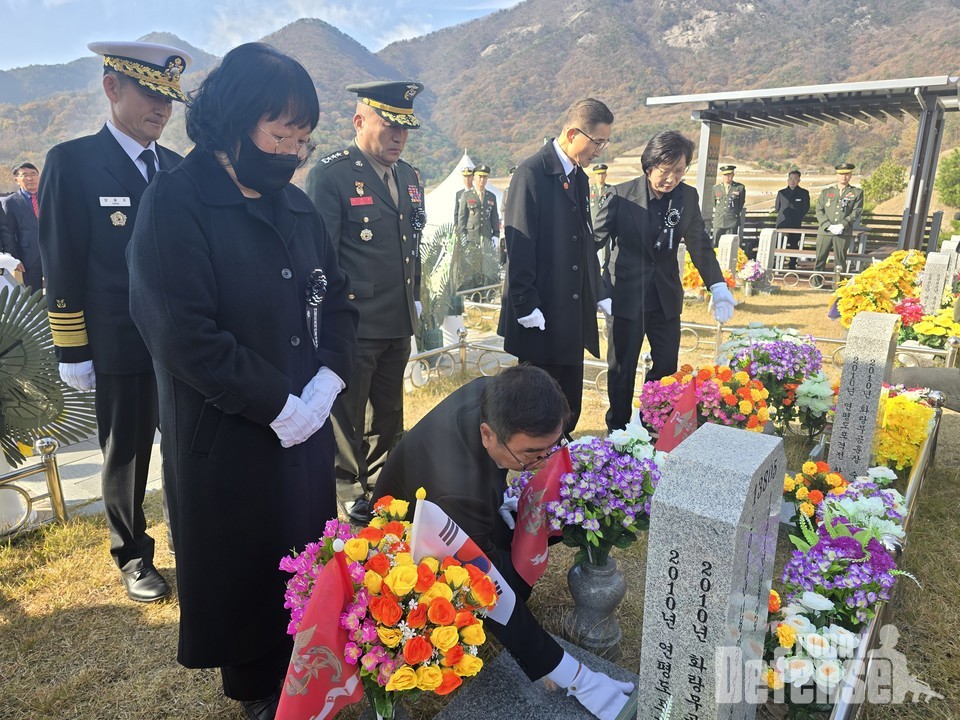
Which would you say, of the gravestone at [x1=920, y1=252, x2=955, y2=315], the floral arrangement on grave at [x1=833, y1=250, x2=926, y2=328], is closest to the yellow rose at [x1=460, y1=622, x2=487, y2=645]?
the floral arrangement on grave at [x1=833, y1=250, x2=926, y2=328]

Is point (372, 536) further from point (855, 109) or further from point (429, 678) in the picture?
point (855, 109)

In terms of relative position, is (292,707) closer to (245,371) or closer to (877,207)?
(245,371)

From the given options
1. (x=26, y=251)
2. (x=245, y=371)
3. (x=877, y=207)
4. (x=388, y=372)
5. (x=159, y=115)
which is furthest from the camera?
(x=877, y=207)

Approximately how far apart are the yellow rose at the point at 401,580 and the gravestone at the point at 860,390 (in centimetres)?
316

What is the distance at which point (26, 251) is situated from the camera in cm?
831

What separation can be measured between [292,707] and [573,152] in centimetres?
340

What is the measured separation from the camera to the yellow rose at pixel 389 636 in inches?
68.4

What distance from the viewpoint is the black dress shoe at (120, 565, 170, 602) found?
317cm

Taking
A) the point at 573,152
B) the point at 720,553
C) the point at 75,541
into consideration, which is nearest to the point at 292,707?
the point at 720,553

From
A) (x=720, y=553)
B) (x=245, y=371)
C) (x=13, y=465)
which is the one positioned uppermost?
(x=245, y=371)

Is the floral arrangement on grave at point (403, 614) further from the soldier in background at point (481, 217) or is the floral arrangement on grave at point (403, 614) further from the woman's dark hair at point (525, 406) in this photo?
the soldier in background at point (481, 217)

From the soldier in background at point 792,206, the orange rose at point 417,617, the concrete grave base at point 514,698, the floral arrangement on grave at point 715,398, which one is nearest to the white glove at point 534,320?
the floral arrangement on grave at point 715,398

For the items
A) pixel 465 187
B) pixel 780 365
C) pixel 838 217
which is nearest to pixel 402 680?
pixel 780 365

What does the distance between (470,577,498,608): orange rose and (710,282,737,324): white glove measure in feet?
12.6
